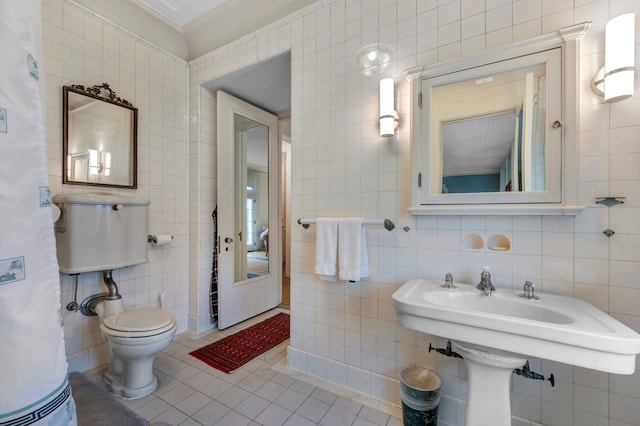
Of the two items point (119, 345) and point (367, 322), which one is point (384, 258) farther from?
point (119, 345)

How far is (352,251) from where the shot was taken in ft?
5.24

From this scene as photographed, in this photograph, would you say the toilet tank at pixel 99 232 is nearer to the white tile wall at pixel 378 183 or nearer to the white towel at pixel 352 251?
the white tile wall at pixel 378 183

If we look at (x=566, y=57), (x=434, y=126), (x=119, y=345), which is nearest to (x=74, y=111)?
(x=119, y=345)

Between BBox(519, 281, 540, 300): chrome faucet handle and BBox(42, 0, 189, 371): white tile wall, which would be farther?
BBox(42, 0, 189, 371): white tile wall

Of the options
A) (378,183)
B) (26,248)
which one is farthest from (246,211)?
(26,248)

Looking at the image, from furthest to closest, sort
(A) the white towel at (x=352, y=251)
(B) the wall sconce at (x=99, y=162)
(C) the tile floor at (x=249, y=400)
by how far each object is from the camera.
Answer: (B) the wall sconce at (x=99, y=162)
(A) the white towel at (x=352, y=251)
(C) the tile floor at (x=249, y=400)

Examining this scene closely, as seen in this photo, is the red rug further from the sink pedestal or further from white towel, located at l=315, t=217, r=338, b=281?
the sink pedestal

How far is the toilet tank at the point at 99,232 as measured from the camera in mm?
1662

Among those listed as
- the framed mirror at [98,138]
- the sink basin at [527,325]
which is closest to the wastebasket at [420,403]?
the sink basin at [527,325]

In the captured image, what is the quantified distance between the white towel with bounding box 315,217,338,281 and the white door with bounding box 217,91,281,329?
47.3 inches

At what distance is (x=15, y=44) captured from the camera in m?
0.50

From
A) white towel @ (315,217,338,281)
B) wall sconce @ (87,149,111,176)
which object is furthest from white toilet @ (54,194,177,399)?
white towel @ (315,217,338,281)

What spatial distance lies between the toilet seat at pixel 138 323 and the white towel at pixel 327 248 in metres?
0.99

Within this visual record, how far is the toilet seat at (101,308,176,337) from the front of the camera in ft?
5.12
